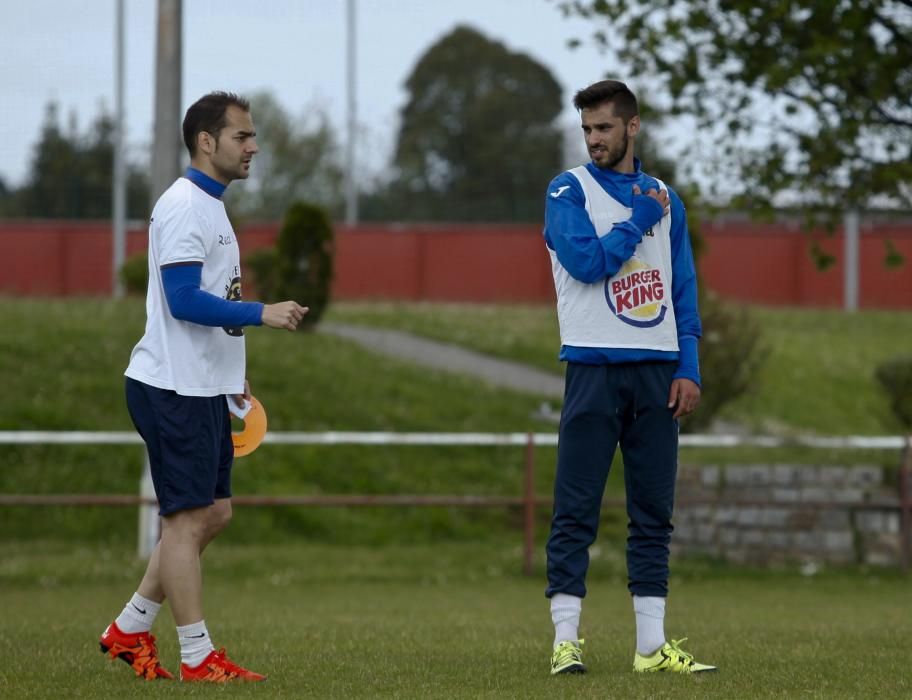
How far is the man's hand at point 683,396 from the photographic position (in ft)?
18.1

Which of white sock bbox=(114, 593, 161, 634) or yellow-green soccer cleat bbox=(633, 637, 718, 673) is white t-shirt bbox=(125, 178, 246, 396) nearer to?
white sock bbox=(114, 593, 161, 634)

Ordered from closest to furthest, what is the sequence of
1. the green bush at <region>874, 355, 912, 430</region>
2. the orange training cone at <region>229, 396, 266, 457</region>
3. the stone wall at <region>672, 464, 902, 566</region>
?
the orange training cone at <region>229, 396, 266, 457</region>, the stone wall at <region>672, 464, 902, 566</region>, the green bush at <region>874, 355, 912, 430</region>

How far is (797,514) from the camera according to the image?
1297 cm

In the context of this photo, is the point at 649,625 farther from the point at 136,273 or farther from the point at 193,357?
the point at 136,273

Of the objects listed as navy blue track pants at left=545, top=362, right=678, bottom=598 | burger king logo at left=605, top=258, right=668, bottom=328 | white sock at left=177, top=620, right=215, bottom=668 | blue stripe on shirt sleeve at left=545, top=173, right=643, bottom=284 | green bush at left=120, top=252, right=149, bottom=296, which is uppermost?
blue stripe on shirt sleeve at left=545, top=173, right=643, bottom=284

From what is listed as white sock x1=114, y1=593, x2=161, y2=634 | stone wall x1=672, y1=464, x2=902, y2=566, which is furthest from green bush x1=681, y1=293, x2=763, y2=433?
white sock x1=114, y1=593, x2=161, y2=634

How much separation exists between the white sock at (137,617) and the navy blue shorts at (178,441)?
0.42m

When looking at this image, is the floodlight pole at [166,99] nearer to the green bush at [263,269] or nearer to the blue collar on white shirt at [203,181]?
the blue collar on white shirt at [203,181]

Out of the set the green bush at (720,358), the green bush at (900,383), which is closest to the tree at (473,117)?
the green bush at (720,358)

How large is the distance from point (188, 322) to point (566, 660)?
1709mm

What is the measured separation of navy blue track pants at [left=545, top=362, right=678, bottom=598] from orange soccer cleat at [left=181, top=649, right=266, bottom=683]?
1.08 meters

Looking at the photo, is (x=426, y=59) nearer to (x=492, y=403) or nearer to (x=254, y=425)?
(x=492, y=403)

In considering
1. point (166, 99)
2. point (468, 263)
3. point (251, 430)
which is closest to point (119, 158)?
point (468, 263)

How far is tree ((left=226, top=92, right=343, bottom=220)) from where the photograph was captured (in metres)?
60.2
